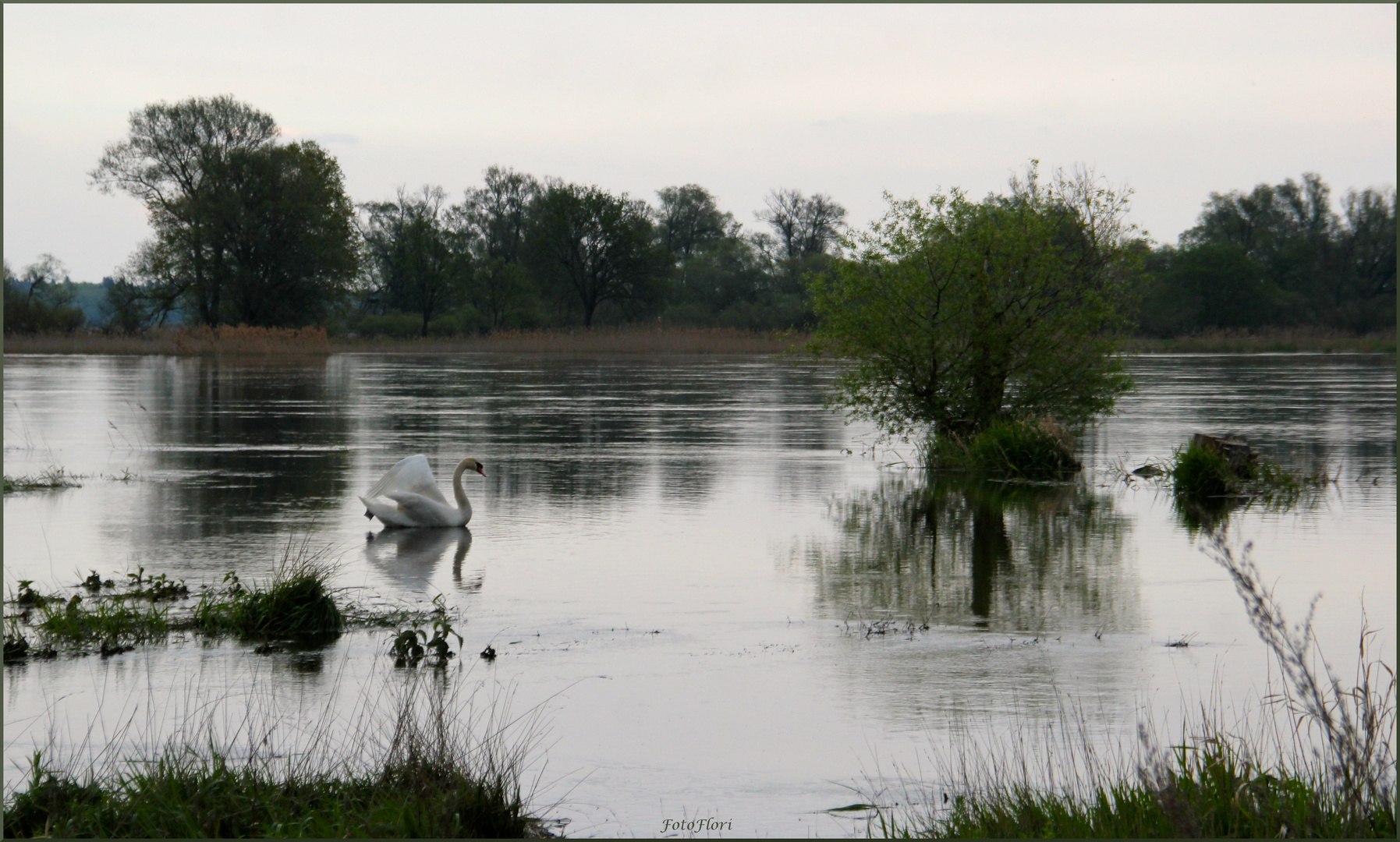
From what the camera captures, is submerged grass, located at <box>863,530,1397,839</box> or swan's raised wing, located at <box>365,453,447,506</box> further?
swan's raised wing, located at <box>365,453,447,506</box>

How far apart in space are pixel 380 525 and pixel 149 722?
6.46 meters

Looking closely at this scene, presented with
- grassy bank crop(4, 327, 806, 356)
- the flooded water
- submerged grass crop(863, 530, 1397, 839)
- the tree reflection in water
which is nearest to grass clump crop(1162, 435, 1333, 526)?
the flooded water

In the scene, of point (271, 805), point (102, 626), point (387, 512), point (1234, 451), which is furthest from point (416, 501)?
point (1234, 451)

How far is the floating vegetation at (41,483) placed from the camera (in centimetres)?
1476

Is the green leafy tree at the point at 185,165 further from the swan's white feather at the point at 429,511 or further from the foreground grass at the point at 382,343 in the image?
the swan's white feather at the point at 429,511

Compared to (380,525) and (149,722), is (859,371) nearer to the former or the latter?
(380,525)

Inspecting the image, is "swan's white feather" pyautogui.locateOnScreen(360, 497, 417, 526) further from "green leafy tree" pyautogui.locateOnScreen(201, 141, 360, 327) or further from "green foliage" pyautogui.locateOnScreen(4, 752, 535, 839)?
"green leafy tree" pyautogui.locateOnScreen(201, 141, 360, 327)

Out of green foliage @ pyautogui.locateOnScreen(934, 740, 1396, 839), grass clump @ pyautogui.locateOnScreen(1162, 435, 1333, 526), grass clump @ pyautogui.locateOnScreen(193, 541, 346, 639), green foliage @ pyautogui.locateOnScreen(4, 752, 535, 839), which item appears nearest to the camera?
green foliage @ pyautogui.locateOnScreen(934, 740, 1396, 839)

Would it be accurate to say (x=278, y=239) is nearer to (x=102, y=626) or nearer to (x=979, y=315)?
(x=979, y=315)

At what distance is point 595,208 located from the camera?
91562 mm

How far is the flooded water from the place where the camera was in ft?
20.6

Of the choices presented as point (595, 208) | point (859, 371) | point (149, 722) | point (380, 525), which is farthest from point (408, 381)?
point (595, 208)

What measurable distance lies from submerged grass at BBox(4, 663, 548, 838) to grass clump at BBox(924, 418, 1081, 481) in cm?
1210

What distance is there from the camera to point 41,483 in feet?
49.3
